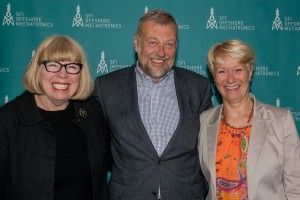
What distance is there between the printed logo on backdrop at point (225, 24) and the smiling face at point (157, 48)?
3.67ft

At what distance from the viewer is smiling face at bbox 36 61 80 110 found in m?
2.22

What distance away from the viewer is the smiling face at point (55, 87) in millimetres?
2221

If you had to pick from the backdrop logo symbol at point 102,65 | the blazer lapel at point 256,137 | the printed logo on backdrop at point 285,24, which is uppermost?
the printed logo on backdrop at point 285,24

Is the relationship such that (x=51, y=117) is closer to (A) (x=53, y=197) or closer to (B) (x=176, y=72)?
(A) (x=53, y=197)

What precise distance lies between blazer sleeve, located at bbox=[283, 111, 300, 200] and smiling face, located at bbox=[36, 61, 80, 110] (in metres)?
1.54

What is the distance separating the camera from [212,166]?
2.43 metres

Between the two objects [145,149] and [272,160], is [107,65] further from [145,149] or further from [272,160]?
[272,160]

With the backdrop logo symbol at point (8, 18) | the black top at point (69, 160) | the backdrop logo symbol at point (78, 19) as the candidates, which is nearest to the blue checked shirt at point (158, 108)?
the black top at point (69, 160)

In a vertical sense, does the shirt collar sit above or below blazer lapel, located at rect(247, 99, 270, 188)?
above

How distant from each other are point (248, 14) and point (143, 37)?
1566 millimetres

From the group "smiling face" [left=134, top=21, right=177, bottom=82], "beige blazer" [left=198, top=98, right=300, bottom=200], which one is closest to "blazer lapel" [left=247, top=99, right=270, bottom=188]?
"beige blazer" [left=198, top=98, right=300, bottom=200]

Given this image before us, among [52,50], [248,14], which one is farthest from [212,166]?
[248,14]

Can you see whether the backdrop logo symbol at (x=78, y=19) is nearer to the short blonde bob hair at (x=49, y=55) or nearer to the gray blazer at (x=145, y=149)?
the gray blazer at (x=145, y=149)

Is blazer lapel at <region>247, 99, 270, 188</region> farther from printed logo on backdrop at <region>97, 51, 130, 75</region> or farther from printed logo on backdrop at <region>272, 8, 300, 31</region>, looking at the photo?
printed logo on backdrop at <region>97, 51, 130, 75</region>
